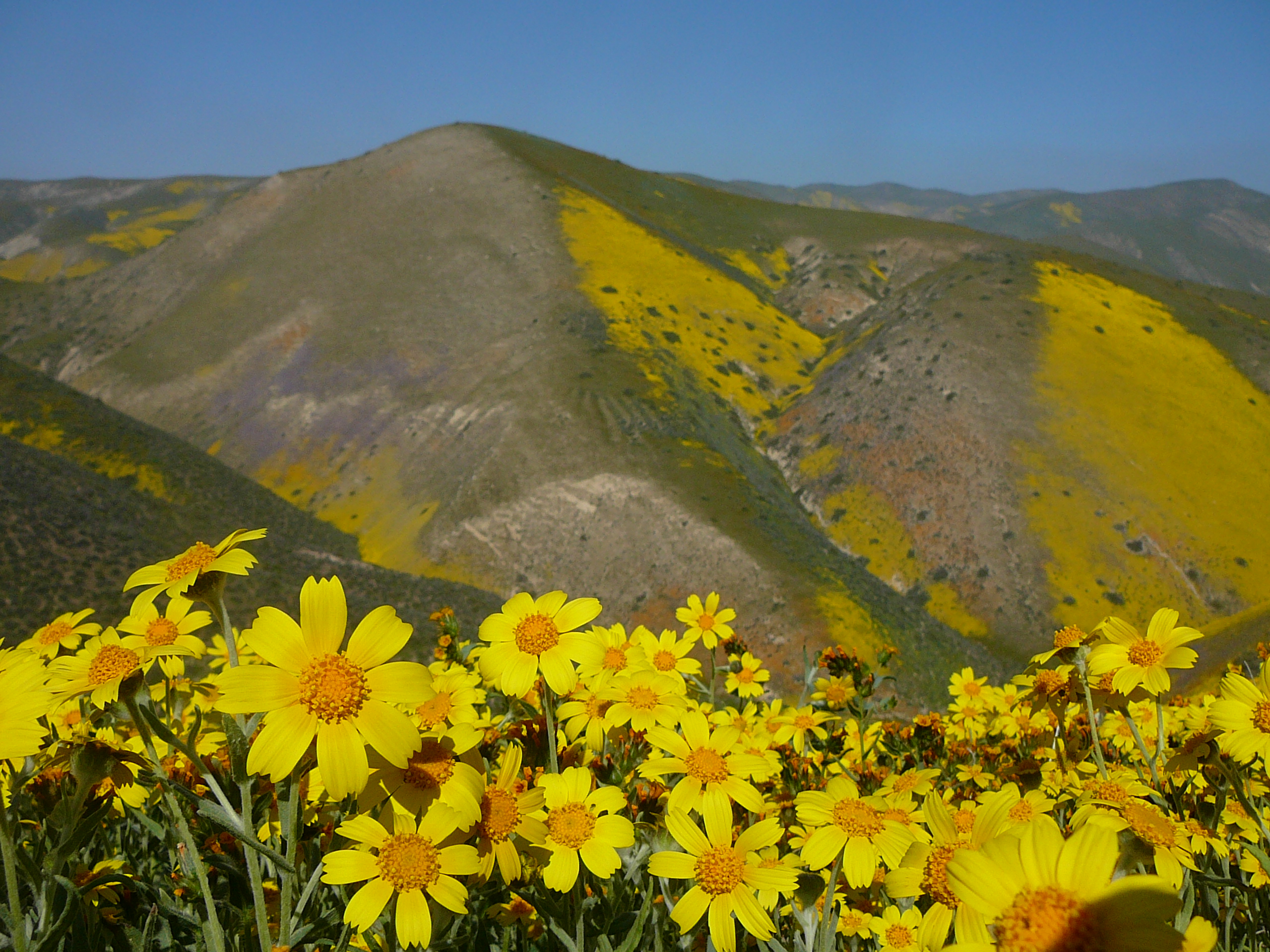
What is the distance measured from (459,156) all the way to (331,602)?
74200 mm

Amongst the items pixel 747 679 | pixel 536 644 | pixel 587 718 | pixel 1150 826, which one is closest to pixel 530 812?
pixel 536 644

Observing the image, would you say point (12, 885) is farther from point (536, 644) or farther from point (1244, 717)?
point (1244, 717)

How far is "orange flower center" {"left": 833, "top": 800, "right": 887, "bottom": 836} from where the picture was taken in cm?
241

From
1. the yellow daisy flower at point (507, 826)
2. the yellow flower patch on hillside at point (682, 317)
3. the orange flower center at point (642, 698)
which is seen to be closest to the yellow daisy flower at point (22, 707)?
the yellow daisy flower at point (507, 826)

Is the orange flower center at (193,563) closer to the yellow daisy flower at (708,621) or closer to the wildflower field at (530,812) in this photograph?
the wildflower field at (530,812)

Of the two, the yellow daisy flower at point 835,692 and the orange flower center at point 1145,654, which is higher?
the orange flower center at point 1145,654

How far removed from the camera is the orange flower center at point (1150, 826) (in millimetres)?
2191

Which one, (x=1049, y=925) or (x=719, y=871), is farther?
(x=719, y=871)

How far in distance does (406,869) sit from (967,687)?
6188 mm

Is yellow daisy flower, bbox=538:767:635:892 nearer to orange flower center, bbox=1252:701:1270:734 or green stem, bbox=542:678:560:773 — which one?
green stem, bbox=542:678:560:773

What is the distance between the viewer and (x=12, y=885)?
5.54ft

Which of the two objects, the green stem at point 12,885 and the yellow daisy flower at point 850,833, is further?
the yellow daisy flower at point 850,833

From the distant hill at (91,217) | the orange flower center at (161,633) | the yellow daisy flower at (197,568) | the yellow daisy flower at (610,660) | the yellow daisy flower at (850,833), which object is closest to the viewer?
the yellow daisy flower at (197,568)

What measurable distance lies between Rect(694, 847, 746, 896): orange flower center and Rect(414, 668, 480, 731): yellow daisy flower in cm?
90
